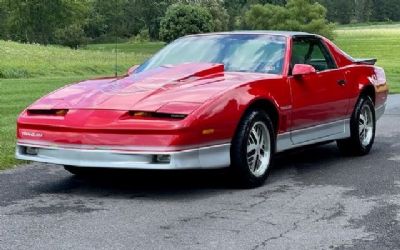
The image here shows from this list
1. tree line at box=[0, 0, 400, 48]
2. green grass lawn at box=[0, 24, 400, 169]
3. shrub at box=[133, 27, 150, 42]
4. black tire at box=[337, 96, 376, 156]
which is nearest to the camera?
black tire at box=[337, 96, 376, 156]

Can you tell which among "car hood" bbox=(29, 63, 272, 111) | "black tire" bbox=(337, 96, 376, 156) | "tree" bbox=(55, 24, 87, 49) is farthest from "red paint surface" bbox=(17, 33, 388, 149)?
"tree" bbox=(55, 24, 87, 49)

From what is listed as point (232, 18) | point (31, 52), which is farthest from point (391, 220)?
point (232, 18)

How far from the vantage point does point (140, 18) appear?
88.4m

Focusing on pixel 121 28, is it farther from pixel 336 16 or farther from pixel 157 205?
pixel 157 205

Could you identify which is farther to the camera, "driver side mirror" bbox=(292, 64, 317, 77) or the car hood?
"driver side mirror" bbox=(292, 64, 317, 77)

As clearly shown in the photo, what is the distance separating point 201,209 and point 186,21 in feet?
185

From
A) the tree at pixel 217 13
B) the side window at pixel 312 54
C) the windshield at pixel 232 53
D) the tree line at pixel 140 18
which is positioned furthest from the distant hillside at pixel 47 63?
the tree at pixel 217 13

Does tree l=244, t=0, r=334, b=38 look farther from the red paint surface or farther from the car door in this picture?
the red paint surface

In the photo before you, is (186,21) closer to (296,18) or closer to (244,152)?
(296,18)

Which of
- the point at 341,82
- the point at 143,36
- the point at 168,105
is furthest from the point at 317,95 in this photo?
the point at 143,36

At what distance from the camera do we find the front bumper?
5730 mm

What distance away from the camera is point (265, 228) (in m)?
5.02

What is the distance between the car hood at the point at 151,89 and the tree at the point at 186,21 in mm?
54412

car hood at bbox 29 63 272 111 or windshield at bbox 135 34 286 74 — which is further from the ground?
windshield at bbox 135 34 286 74
